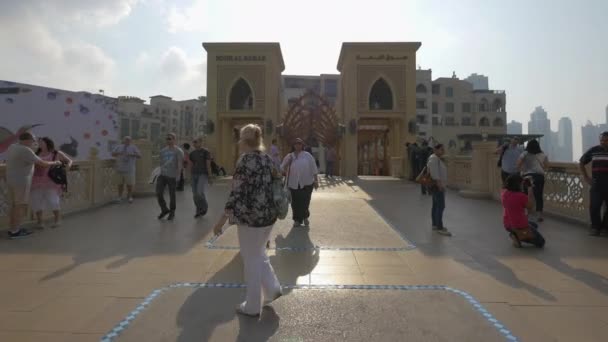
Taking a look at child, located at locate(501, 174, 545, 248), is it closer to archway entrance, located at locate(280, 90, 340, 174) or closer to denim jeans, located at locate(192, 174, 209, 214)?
denim jeans, located at locate(192, 174, 209, 214)

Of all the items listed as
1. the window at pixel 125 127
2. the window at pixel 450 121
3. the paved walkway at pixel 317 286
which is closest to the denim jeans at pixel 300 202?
the paved walkway at pixel 317 286

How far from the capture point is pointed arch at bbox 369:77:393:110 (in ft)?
84.7

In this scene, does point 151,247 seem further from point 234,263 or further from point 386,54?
point 386,54

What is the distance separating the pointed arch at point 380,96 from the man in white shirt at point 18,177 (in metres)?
21.7

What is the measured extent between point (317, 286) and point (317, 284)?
0.07 m

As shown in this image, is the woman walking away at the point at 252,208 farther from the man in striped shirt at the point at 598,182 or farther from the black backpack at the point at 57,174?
the man in striped shirt at the point at 598,182

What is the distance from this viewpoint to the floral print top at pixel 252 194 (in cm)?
329

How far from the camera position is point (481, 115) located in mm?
61812

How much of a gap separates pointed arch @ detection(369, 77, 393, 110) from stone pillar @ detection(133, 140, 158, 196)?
16.5 m

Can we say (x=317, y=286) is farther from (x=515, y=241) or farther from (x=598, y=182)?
(x=598, y=182)

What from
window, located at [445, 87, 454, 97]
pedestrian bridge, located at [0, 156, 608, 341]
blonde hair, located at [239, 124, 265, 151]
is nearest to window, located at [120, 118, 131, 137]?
window, located at [445, 87, 454, 97]

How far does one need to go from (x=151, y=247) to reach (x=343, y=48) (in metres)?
23.0

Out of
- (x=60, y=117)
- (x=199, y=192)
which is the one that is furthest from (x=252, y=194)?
(x=60, y=117)

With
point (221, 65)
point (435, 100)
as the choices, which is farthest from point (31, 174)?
point (435, 100)
